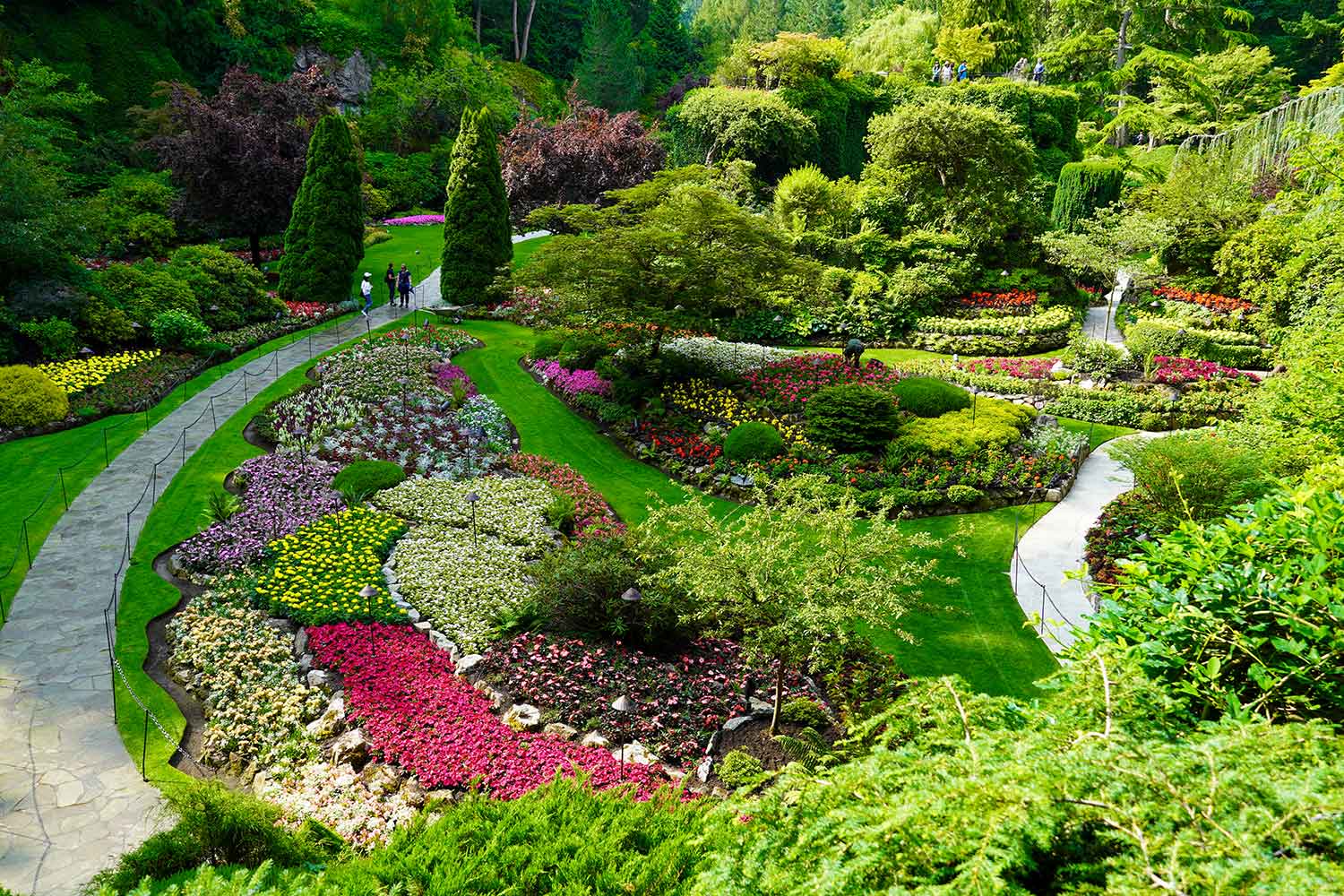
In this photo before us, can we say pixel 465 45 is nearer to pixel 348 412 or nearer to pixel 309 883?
pixel 348 412

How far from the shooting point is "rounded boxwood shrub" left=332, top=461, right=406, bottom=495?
Result: 14195 mm

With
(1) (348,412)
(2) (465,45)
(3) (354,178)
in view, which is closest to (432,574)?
(1) (348,412)

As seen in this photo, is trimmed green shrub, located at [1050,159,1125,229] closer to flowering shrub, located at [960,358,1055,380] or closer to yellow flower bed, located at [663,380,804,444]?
flowering shrub, located at [960,358,1055,380]

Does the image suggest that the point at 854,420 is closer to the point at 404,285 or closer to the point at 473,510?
the point at 473,510

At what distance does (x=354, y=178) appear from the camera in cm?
2523

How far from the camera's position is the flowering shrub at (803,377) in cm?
1831

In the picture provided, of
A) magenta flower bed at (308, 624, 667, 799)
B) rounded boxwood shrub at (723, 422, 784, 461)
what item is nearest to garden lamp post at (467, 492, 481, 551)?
magenta flower bed at (308, 624, 667, 799)

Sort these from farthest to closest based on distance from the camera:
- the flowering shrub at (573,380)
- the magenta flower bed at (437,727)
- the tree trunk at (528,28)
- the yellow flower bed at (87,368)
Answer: the tree trunk at (528,28), the flowering shrub at (573,380), the yellow flower bed at (87,368), the magenta flower bed at (437,727)

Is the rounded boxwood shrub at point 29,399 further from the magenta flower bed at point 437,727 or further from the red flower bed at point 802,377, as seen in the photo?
the red flower bed at point 802,377

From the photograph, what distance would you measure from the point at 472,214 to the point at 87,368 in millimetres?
11547

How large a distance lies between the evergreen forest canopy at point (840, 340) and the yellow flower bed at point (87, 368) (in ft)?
1.05

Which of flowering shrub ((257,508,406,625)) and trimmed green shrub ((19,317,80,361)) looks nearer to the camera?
flowering shrub ((257,508,406,625))

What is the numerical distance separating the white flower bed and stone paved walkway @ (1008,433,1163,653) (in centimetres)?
769

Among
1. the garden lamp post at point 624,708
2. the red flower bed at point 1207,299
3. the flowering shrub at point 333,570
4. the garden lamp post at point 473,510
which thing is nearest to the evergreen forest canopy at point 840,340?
the red flower bed at point 1207,299
